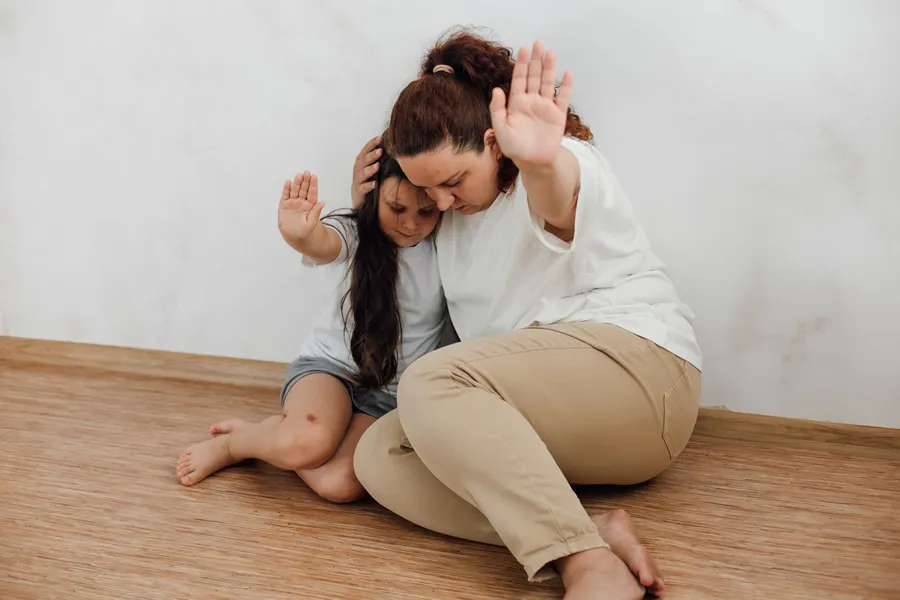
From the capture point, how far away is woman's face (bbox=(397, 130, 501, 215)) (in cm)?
118

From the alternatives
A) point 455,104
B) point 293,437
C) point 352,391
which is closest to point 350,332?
point 352,391

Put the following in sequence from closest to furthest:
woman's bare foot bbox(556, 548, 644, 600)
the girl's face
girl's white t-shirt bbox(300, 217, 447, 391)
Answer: woman's bare foot bbox(556, 548, 644, 600)
the girl's face
girl's white t-shirt bbox(300, 217, 447, 391)

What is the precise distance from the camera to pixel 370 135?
1672 millimetres

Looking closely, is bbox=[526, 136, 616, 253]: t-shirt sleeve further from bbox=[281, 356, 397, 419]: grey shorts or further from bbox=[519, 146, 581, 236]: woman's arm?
bbox=[281, 356, 397, 419]: grey shorts

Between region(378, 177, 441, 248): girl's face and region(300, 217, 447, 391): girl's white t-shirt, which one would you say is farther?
region(300, 217, 447, 391): girl's white t-shirt

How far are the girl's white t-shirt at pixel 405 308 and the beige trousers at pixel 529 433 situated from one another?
0.22 m

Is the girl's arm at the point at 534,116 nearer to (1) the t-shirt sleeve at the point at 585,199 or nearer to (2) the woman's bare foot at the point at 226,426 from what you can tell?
(1) the t-shirt sleeve at the point at 585,199

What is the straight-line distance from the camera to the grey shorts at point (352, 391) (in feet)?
4.79

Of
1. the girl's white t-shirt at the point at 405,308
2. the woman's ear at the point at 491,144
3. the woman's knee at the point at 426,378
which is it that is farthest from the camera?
the girl's white t-shirt at the point at 405,308

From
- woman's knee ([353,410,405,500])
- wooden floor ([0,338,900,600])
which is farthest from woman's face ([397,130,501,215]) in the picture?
wooden floor ([0,338,900,600])

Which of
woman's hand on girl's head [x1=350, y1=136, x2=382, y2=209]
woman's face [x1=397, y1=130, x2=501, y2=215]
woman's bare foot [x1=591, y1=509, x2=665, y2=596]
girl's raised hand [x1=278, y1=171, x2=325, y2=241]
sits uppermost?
woman's face [x1=397, y1=130, x2=501, y2=215]

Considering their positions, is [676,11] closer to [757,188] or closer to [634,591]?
[757,188]

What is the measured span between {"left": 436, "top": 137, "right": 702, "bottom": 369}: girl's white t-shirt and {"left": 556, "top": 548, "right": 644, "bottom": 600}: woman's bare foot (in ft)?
1.10

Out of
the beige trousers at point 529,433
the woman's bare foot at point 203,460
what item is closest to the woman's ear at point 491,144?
the beige trousers at point 529,433
